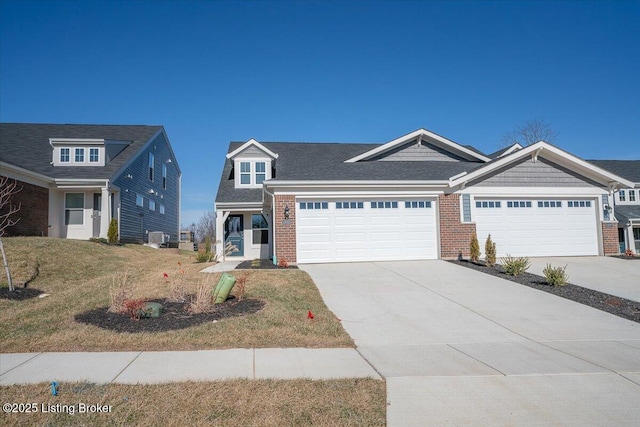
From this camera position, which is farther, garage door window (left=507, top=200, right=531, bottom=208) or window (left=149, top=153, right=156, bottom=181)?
window (left=149, top=153, right=156, bottom=181)

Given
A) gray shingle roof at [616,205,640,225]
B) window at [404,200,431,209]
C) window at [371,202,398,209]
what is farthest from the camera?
gray shingle roof at [616,205,640,225]

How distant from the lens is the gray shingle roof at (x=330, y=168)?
51.0 feet

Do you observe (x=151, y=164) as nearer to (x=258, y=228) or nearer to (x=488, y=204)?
(x=258, y=228)

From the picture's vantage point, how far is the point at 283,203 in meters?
14.7

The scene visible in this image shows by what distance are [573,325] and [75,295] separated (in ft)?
34.8

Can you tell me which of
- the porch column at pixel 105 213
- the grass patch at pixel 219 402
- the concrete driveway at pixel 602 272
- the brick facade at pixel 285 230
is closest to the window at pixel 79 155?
the porch column at pixel 105 213

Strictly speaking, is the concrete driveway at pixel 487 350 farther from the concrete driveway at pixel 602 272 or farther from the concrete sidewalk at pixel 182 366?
the concrete driveway at pixel 602 272

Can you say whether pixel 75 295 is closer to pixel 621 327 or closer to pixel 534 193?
pixel 621 327

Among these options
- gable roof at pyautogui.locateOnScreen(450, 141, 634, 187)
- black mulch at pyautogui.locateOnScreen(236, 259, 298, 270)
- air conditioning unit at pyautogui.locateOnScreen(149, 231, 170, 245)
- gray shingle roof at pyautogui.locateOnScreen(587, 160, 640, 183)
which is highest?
gray shingle roof at pyautogui.locateOnScreen(587, 160, 640, 183)

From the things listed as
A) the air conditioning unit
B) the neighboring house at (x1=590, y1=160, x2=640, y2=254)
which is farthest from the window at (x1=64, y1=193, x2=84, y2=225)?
the neighboring house at (x1=590, y1=160, x2=640, y2=254)

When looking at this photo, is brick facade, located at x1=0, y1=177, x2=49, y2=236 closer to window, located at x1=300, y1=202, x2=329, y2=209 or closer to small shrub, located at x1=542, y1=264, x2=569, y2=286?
window, located at x1=300, y1=202, x2=329, y2=209

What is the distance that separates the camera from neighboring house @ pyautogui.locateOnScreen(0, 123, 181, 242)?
1864 cm


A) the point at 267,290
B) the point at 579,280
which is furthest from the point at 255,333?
the point at 579,280

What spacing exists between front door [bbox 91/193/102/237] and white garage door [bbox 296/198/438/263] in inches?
474
